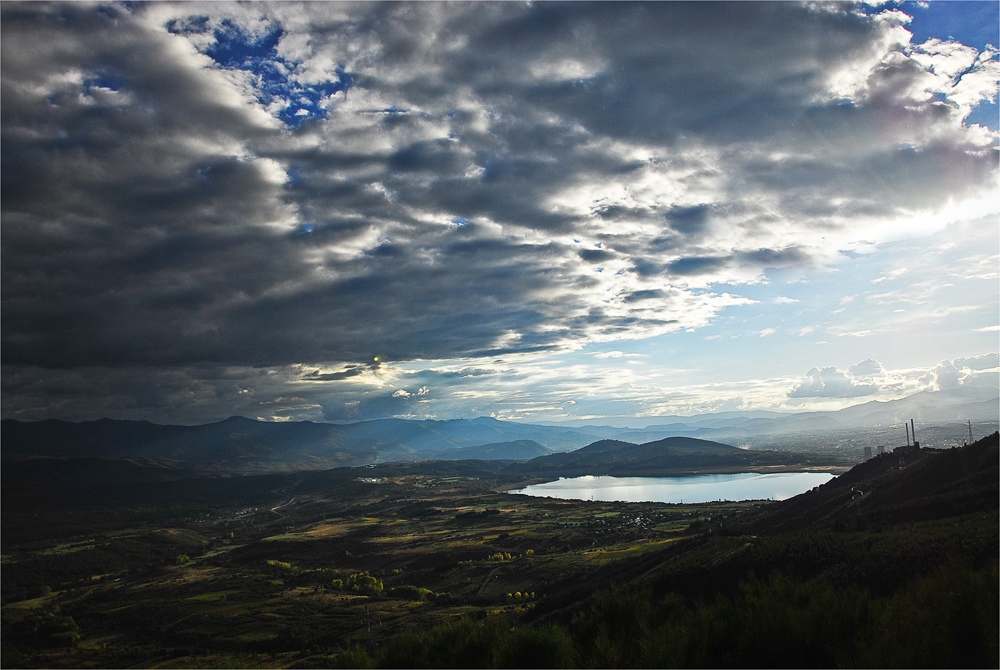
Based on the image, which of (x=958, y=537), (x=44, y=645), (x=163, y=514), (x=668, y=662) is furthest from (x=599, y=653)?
(x=163, y=514)

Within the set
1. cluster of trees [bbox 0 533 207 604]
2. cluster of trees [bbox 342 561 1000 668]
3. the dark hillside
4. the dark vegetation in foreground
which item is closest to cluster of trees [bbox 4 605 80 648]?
the dark vegetation in foreground

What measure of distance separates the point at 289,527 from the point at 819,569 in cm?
16492

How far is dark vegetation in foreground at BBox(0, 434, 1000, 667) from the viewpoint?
1327 cm

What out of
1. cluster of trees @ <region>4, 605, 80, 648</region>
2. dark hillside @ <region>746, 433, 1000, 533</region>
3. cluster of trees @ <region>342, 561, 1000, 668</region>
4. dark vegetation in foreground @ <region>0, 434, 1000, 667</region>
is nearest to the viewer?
cluster of trees @ <region>342, 561, 1000, 668</region>

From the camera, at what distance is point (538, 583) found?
72.7 meters

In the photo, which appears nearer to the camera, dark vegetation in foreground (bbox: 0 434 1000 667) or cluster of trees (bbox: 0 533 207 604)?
dark vegetation in foreground (bbox: 0 434 1000 667)

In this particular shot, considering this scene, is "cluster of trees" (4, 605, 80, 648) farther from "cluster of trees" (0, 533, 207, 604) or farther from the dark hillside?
the dark hillside

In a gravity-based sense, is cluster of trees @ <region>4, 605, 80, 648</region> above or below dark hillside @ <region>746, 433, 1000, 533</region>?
below

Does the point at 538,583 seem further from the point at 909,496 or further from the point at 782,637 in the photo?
the point at 782,637

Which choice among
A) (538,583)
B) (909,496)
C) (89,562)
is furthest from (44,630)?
(909,496)

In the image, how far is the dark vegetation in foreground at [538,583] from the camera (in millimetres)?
13266

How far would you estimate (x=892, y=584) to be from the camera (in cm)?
2622

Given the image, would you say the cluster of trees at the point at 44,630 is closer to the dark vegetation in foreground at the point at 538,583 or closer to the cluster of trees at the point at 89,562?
the dark vegetation in foreground at the point at 538,583

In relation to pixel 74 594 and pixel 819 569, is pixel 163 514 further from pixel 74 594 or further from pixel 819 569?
pixel 819 569
